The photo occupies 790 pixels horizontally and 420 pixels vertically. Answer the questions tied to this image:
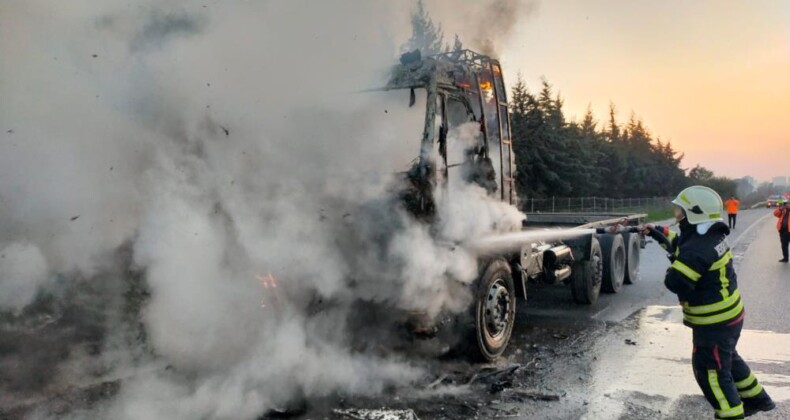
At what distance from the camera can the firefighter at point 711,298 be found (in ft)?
11.6

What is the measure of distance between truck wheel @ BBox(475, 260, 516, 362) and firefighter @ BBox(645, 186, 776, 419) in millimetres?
1730

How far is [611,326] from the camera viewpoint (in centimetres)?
676

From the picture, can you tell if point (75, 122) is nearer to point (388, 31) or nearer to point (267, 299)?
point (267, 299)

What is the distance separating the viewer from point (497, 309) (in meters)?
5.30

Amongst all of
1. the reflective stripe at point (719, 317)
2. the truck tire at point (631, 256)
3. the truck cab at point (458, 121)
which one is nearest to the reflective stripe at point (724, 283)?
the reflective stripe at point (719, 317)

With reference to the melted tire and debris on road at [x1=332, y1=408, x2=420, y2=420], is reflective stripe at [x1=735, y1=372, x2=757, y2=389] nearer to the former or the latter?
the melted tire

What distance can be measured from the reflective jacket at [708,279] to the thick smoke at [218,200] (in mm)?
1744

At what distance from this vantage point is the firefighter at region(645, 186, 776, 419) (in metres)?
3.52

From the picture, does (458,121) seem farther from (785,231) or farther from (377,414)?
(785,231)

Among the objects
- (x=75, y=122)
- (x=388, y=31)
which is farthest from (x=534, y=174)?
(x=75, y=122)

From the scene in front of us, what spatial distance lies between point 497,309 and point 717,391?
207 centimetres

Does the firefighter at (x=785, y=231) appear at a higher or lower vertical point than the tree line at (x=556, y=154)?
lower

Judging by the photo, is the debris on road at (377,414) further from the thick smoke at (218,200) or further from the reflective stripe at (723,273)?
the reflective stripe at (723,273)

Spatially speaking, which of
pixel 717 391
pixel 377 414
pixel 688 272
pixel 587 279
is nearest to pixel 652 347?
pixel 587 279
